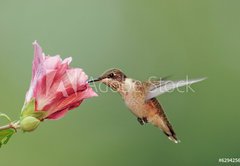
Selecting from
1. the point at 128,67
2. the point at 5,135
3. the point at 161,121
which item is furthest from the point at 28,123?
the point at 128,67

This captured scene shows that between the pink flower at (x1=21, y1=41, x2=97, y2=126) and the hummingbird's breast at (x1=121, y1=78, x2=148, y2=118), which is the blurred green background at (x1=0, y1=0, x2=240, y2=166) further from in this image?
the pink flower at (x1=21, y1=41, x2=97, y2=126)

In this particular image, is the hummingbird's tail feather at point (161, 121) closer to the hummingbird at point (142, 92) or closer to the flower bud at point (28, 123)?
the hummingbird at point (142, 92)

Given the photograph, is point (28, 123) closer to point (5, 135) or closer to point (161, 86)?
point (5, 135)

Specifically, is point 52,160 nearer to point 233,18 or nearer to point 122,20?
point 122,20

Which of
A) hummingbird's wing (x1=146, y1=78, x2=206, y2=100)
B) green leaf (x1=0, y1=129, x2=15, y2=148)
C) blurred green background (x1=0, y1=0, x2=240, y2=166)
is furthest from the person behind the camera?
blurred green background (x1=0, y1=0, x2=240, y2=166)

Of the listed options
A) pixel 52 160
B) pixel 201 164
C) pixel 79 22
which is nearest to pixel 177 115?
pixel 201 164

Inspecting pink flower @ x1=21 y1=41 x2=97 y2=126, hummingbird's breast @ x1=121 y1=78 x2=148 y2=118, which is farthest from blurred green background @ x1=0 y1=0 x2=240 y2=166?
pink flower @ x1=21 y1=41 x2=97 y2=126

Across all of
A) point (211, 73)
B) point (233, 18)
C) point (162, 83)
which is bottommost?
point (162, 83)
